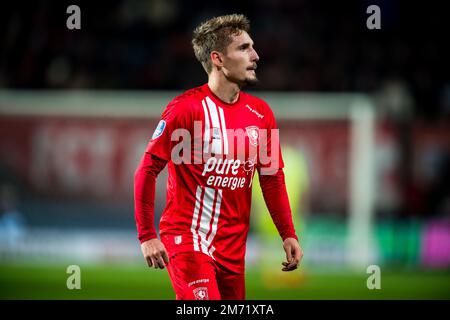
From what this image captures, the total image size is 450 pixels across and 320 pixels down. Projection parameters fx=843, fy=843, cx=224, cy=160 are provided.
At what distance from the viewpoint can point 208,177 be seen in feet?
15.6

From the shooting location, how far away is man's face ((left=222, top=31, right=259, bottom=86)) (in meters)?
4.82

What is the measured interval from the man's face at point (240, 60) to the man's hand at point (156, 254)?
42.5 inches

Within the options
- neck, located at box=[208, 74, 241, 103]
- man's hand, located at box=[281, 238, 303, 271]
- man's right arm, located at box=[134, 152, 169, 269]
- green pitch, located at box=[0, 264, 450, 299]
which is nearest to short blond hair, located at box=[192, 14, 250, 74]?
neck, located at box=[208, 74, 241, 103]

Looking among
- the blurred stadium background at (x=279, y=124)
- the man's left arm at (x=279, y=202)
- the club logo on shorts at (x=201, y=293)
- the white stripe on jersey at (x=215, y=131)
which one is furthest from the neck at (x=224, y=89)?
the blurred stadium background at (x=279, y=124)

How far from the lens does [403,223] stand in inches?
555

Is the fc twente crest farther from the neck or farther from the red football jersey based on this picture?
the neck

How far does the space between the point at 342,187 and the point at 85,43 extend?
5.43 meters

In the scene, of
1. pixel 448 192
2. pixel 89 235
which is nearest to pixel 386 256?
pixel 448 192

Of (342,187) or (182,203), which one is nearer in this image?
(182,203)
